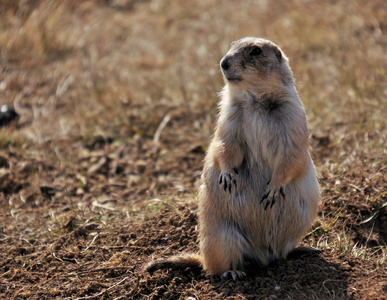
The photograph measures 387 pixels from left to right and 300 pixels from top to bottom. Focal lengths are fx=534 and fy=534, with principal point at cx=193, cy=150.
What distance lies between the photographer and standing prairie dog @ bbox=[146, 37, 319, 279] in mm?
3865

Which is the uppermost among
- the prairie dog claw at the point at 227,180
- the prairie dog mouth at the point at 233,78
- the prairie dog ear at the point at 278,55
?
the prairie dog ear at the point at 278,55

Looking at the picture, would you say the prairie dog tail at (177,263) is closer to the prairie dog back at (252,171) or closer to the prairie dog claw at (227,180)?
the prairie dog back at (252,171)

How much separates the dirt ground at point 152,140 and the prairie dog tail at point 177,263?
0.16ft

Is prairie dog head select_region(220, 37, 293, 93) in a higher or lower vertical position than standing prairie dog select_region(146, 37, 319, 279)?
higher

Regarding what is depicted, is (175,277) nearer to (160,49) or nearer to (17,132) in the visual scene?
(17,132)

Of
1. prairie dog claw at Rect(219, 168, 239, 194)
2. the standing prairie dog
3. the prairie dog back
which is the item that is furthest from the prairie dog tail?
prairie dog claw at Rect(219, 168, 239, 194)

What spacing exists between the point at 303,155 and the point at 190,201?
152cm

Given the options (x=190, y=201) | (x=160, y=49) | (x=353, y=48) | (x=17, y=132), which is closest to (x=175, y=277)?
(x=190, y=201)

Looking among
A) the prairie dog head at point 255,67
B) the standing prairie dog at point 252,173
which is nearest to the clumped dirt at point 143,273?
the standing prairie dog at point 252,173

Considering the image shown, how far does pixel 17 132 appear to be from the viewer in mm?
7008

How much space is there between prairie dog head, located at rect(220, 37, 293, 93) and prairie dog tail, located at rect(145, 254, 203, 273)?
1.35m

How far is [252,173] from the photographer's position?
3994mm

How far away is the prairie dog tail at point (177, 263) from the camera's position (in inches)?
159

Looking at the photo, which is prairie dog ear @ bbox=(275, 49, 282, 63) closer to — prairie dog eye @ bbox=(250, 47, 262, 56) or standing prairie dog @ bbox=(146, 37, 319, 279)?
standing prairie dog @ bbox=(146, 37, 319, 279)
